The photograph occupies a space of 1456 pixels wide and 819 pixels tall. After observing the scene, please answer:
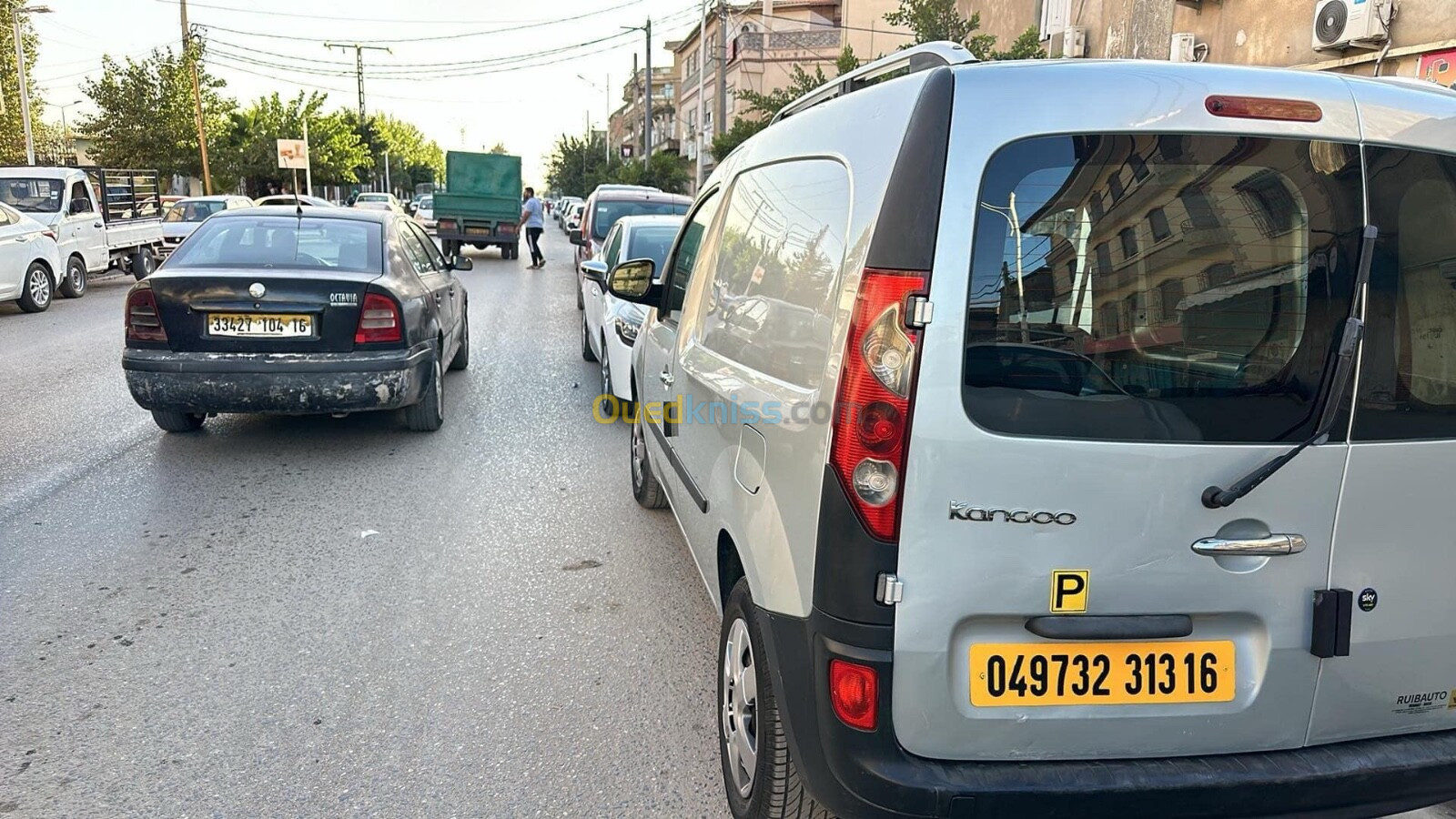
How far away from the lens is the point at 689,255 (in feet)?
14.5

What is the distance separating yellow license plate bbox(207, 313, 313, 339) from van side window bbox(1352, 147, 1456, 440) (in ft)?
18.3

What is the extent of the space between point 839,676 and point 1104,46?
15171 mm

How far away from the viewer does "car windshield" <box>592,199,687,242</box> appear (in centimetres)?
1416

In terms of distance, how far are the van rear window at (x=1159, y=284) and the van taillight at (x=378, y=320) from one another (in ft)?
16.3

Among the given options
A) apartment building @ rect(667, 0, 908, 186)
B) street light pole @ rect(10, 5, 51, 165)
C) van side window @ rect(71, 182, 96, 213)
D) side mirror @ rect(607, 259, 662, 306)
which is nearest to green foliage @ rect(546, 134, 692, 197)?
apartment building @ rect(667, 0, 908, 186)

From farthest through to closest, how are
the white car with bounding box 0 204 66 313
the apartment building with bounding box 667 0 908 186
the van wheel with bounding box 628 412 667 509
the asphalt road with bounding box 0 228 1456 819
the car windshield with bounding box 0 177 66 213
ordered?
the apartment building with bounding box 667 0 908 186, the car windshield with bounding box 0 177 66 213, the white car with bounding box 0 204 66 313, the van wheel with bounding box 628 412 667 509, the asphalt road with bounding box 0 228 1456 819

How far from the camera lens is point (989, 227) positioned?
2092 mm

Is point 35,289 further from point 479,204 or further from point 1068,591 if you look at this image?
point 1068,591

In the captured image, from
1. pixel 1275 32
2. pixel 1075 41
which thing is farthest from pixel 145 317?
pixel 1075 41

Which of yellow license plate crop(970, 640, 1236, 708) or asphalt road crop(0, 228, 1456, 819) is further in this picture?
asphalt road crop(0, 228, 1456, 819)

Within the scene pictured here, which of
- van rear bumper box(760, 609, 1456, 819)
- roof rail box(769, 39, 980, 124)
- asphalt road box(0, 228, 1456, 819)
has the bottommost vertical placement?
asphalt road box(0, 228, 1456, 819)

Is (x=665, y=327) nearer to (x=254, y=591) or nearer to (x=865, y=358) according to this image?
(x=254, y=591)

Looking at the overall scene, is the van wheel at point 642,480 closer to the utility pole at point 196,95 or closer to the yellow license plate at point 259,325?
the yellow license plate at point 259,325

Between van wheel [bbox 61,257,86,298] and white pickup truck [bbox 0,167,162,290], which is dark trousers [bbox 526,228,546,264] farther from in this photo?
van wheel [bbox 61,257,86,298]
